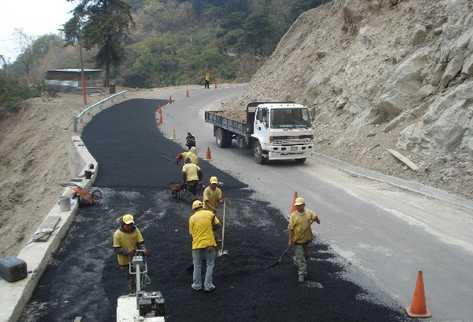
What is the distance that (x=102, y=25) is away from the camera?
52188 mm

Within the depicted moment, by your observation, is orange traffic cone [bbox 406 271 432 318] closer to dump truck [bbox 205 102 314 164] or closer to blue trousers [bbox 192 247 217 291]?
blue trousers [bbox 192 247 217 291]

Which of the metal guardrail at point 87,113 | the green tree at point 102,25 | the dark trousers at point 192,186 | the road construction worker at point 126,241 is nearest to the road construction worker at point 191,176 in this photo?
the dark trousers at point 192,186

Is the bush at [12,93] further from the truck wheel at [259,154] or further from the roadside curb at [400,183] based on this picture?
the roadside curb at [400,183]

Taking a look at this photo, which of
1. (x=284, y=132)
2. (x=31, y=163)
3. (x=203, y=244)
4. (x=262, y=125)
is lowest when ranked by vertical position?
(x=31, y=163)

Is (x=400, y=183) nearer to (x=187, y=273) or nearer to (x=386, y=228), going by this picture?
(x=386, y=228)

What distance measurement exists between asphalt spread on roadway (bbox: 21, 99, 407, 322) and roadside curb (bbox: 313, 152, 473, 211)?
4.21m

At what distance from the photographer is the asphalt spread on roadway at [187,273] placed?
9.62 metres

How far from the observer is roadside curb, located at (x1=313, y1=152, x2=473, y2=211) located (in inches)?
664

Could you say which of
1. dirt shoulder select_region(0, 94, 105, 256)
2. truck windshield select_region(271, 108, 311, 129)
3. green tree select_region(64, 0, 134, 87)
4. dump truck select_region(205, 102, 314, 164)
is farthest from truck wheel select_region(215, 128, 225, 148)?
green tree select_region(64, 0, 134, 87)

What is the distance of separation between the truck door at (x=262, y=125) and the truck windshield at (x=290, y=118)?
1.05 feet

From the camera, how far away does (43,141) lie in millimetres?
33094

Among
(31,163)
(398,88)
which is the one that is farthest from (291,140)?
(31,163)

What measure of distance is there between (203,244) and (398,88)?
1624 centimetres

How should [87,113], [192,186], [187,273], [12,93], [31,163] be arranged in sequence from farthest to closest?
1. [12,93]
2. [87,113]
3. [31,163]
4. [192,186]
5. [187,273]
